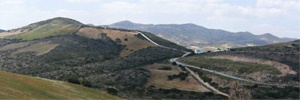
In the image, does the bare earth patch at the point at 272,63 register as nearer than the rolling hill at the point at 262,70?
No

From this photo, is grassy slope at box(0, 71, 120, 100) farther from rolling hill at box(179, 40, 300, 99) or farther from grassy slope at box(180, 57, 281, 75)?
grassy slope at box(180, 57, 281, 75)

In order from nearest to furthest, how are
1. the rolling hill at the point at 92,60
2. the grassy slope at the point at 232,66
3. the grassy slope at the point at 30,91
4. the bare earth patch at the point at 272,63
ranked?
the grassy slope at the point at 30,91 → the bare earth patch at the point at 272,63 → the rolling hill at the point at 92,60 → the grassy slope at the point at 232,66

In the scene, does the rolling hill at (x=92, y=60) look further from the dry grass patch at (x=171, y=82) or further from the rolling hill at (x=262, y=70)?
the rolling hill at (x=262, y=70)

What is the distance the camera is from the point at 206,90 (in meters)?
88.1

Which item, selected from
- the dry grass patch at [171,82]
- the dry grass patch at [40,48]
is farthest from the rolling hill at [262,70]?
the dry grass patch at [40,48]

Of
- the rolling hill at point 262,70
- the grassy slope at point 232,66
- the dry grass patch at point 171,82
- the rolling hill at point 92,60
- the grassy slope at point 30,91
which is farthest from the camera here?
the grassy slope at point 232,66

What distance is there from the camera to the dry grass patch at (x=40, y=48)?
580 feet

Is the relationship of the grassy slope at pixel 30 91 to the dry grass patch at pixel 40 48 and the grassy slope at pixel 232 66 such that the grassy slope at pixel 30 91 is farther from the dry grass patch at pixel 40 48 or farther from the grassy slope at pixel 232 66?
the dry grass patch at pixel 40 48

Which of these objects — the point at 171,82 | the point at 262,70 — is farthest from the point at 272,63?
the point at 171,82

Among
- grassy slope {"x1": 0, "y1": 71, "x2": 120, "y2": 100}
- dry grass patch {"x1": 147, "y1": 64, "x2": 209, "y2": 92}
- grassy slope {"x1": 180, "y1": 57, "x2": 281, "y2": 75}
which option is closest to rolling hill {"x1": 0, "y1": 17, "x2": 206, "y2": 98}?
dry grass patch {"x1": 147, "y1": 64, "x2": 209, "y2": 92}

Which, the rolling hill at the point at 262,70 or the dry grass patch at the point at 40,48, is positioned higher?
the dry grass patch at the point at 40,48

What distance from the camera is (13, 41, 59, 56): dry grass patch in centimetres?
17691

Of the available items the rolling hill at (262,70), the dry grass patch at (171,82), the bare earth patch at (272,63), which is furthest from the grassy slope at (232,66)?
the dry grass patch at (171,82)

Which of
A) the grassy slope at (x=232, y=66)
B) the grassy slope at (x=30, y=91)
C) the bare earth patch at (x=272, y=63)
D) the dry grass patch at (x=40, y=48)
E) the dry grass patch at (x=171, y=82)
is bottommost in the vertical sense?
the dry grass patch at (x=171, y=82)
